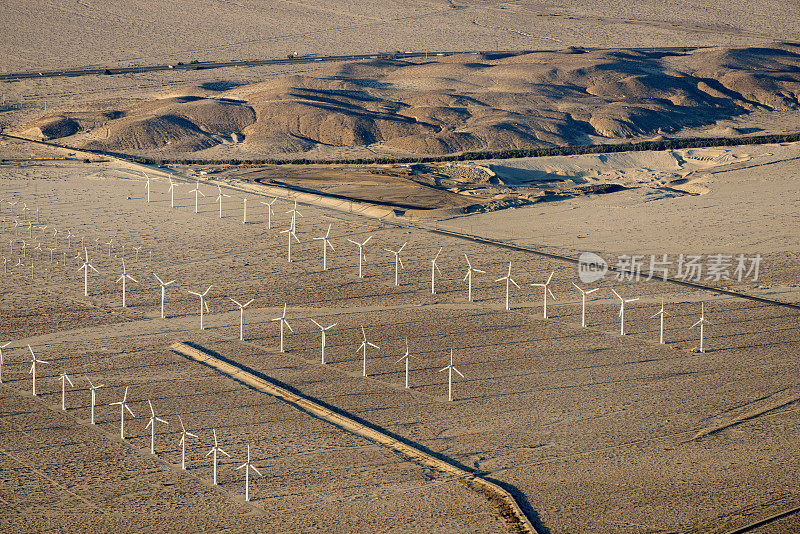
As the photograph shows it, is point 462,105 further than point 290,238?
Yes

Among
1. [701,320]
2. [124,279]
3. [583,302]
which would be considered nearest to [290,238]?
[124,279]

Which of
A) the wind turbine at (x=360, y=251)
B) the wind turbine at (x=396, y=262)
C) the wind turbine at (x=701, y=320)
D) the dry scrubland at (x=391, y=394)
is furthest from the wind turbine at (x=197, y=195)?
the wind turbine at (x=701, y=320)

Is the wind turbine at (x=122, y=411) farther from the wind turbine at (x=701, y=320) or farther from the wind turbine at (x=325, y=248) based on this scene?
the wind turbine at (x=701, y=320)

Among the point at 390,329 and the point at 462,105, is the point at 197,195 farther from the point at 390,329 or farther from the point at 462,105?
the point at 462,105

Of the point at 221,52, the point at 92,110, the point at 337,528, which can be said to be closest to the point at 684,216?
the point at 337,528

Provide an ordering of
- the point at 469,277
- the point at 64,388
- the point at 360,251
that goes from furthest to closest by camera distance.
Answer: the point at 360,251 → the point at 469,277 → the point at 64,388

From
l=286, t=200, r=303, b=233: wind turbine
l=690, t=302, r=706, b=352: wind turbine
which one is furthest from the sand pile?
l=690, t=302, r=706, b=352: wind turbine

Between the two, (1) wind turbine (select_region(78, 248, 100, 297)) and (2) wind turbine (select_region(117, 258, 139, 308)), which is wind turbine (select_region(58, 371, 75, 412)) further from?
(1) wind turbine (select_region(78, 248, 100, 297))
